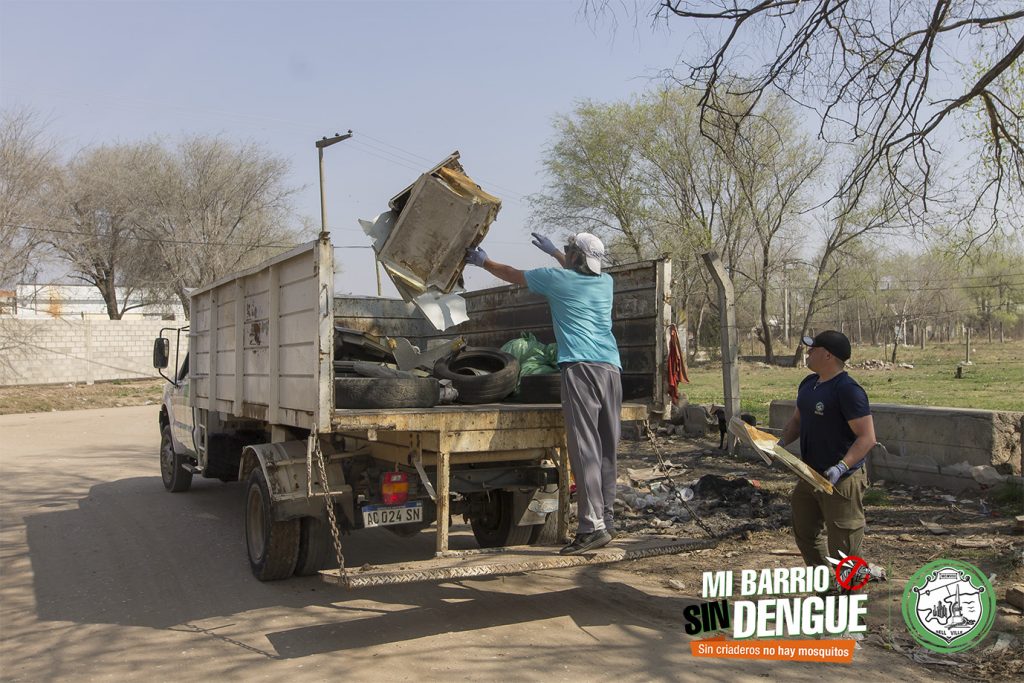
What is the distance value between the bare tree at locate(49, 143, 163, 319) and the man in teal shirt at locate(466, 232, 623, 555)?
3414 cm

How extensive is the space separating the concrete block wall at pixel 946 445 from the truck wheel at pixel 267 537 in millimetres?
5853

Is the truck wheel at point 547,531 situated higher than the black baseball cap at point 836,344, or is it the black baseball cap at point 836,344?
the black baseball cap at point 836,344

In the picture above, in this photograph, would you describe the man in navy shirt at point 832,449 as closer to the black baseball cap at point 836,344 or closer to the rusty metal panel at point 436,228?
the black baseball cap at point 836,344

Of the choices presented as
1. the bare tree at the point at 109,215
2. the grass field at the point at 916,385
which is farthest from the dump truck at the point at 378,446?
the bare tree at the point at 109,215

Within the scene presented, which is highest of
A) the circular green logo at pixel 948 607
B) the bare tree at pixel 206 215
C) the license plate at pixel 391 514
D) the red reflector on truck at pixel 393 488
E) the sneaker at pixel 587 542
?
the bare tree at pixel 206 215

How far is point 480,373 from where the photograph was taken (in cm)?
591

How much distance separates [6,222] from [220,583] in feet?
79.9

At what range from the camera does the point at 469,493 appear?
5.36m

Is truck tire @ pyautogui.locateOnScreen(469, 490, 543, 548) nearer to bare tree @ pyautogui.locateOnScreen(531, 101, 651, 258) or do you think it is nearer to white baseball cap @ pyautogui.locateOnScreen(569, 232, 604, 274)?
white baseball cap @ pyautogui.locateOnScreen(569, 232, 604, 274)

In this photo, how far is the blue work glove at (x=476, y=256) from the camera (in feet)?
17.5

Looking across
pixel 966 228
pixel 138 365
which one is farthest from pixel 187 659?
pixel 138 365

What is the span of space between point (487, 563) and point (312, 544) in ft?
5.60

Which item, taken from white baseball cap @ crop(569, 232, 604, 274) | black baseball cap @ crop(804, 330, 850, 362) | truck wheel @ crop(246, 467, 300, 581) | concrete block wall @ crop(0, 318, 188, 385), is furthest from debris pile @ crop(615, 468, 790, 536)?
concrete block wall @ crop(0, 318, 188, 385)

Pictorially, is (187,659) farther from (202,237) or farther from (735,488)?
(202,237)
